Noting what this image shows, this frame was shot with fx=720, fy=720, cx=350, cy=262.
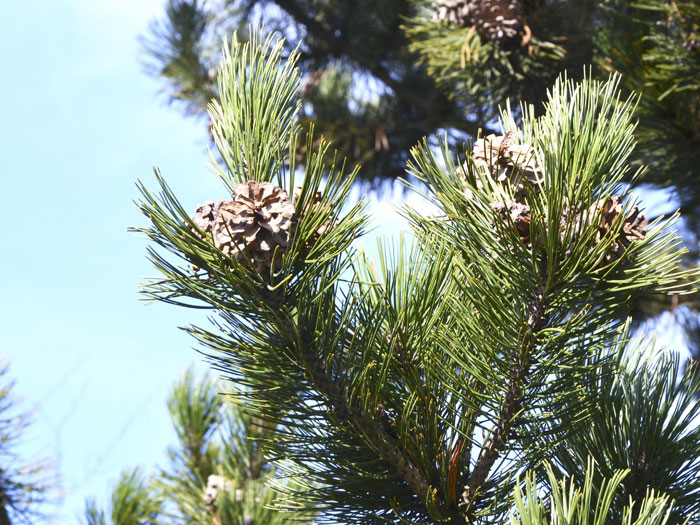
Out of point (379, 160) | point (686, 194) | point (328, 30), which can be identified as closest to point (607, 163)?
point (686, 194)

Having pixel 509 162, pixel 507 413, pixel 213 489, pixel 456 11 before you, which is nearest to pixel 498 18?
pixel 456 11

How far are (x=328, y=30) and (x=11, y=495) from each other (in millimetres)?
2172

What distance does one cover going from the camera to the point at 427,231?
889 millimetres

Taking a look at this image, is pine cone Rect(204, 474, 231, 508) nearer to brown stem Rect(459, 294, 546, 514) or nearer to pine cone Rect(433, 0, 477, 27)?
brown stem Rect(459, 294, 546, 514)

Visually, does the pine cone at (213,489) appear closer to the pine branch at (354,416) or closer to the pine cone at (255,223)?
the pine branch at (354,416)

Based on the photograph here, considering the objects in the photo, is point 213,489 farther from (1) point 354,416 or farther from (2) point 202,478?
(1) point 354,416

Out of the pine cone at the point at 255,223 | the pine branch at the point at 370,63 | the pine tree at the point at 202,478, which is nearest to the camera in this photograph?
the pine cone at the point at 255,223

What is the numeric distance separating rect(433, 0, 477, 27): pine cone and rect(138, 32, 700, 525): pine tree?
0.97 metres

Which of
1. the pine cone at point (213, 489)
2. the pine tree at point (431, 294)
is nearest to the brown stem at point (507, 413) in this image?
the pine tree at point (431, 294)

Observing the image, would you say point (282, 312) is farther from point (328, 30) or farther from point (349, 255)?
point (328, 30)

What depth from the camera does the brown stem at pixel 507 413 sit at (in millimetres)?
796

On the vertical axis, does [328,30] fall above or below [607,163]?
above

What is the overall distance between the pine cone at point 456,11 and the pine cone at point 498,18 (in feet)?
0.06

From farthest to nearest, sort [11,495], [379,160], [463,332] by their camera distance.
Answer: [379,160], [11,495], [463,332]
